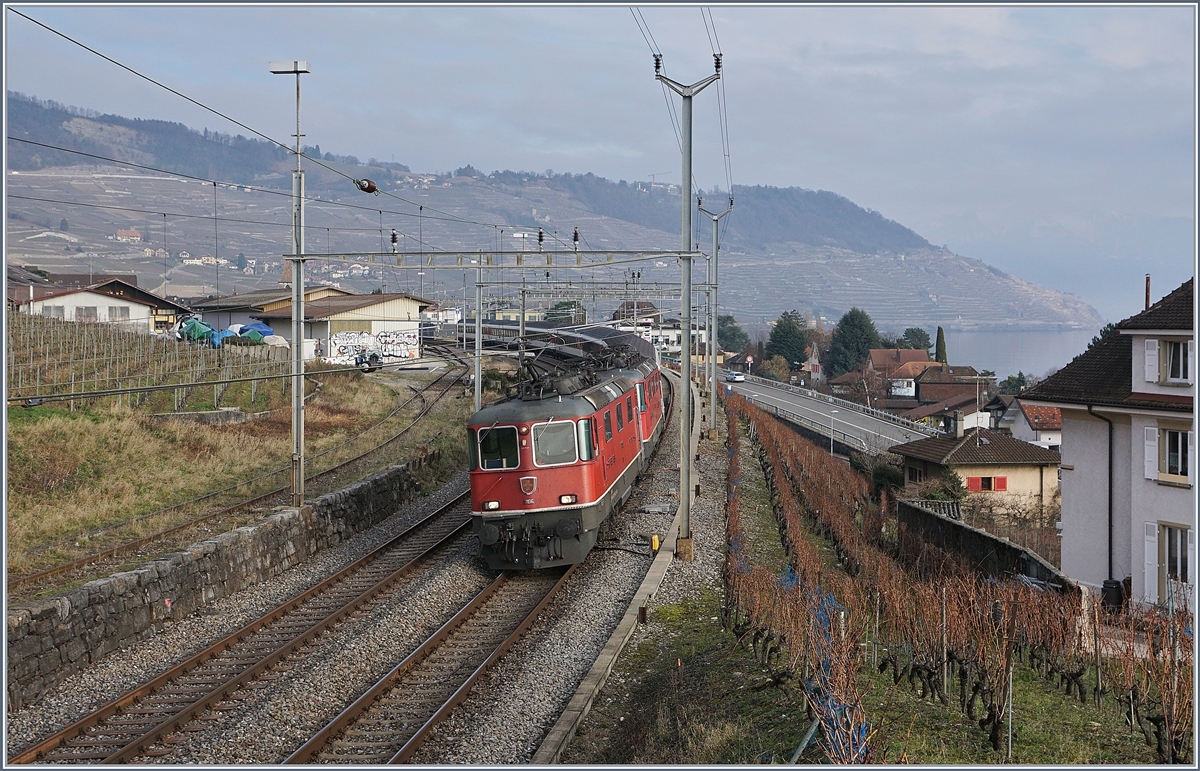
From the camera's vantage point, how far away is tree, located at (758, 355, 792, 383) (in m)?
106

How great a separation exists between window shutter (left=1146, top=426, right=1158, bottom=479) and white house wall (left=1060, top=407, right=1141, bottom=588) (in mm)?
334

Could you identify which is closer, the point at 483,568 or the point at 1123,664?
the point at 1123,664

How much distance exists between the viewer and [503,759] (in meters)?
9.74

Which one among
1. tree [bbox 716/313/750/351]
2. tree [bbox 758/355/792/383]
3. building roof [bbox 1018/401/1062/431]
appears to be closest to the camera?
building roof [bbox 1018/401/1062/431]

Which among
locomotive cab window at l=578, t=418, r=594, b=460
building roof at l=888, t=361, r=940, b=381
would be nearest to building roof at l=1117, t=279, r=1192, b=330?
locomotive cab window at l=578, t=418, r=594, b=460

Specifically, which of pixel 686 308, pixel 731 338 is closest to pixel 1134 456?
pixel 686 308

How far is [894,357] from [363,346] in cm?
6850

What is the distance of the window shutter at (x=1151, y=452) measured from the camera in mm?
21281

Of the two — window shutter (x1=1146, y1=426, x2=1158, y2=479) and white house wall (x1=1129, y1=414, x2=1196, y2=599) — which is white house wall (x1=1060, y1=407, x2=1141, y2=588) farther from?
window shutter (x1=1146, y1=426, x2=1158, y2=479)

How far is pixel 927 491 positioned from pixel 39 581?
3487 cm

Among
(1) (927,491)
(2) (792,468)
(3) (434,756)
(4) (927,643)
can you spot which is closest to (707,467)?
(2) (792,468)

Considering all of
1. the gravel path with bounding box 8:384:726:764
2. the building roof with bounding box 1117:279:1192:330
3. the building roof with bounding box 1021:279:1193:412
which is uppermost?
the building roof with bounding box 1117:279:1192:330

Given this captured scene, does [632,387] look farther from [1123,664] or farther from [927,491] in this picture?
[927,491]

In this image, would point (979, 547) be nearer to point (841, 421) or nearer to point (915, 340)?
point (841, 421)
